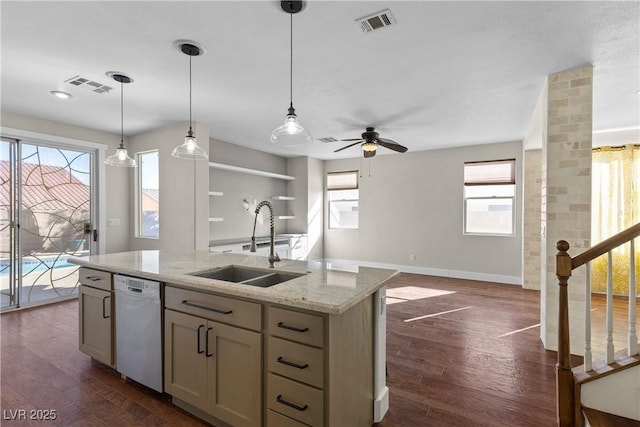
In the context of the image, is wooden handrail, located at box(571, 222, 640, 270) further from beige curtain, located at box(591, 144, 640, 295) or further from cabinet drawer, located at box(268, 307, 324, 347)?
beige curtain, located at box(591, 144, 640, 295)

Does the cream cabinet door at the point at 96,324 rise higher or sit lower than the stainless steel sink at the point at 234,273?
lower

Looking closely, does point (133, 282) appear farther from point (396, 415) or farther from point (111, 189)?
point (111, 189)

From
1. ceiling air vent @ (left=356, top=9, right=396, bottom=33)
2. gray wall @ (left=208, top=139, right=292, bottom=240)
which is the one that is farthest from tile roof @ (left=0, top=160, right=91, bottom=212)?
ceiling air vent @ (left=356, top=9, right=396, bottom=33)

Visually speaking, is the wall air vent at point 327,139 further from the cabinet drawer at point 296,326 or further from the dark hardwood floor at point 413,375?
the cabinet drawer at point 296,326

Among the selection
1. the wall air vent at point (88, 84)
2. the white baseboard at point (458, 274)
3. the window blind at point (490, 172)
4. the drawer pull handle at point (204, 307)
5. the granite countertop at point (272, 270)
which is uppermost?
the wall air vent at point (88, 84)

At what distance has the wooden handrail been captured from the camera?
180cm

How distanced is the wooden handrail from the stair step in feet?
2.90

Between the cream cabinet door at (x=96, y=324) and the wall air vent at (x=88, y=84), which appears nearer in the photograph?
the cream cabinet door at (x=96, y=324)

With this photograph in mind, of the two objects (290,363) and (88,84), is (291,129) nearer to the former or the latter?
(290,363)

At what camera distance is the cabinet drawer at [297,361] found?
1.49 metres

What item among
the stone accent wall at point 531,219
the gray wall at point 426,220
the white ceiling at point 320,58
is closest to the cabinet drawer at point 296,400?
the white ceiling at point 320,58

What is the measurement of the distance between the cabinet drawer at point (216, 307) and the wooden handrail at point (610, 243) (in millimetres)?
2004

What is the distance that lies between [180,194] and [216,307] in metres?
3.09

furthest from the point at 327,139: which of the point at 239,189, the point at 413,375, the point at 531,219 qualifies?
the point at 413,375
